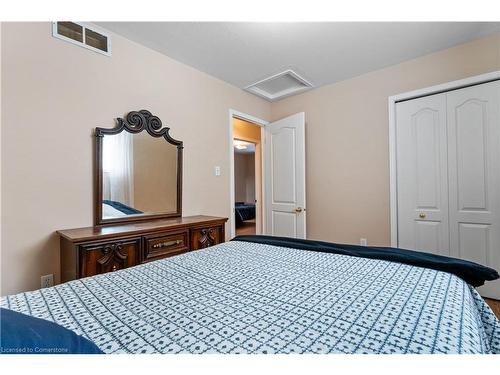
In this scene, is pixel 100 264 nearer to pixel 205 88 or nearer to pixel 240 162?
pixel 205 88

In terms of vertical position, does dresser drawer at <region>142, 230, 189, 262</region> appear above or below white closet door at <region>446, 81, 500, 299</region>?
below

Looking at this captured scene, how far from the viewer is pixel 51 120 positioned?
1.76 meters

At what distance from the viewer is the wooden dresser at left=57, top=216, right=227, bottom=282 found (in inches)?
61.8

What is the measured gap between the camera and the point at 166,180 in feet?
8.29

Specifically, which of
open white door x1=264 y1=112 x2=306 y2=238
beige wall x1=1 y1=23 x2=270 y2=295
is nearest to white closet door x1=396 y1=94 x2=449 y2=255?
open white door x1=264 y1=112 x2=306 y2=238

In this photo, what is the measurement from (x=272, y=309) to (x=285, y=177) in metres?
2.70

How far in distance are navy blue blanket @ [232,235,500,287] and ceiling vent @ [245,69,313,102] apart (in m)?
2.13

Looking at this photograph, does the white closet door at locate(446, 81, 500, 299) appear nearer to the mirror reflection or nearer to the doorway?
the doorway

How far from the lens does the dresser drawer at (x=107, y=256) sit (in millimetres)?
1563

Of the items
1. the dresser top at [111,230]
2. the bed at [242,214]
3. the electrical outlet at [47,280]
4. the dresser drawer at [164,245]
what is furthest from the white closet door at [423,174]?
the bed at [242,214]

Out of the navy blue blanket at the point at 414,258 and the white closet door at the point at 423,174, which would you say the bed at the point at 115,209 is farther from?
the white closet door at the point at 423,174

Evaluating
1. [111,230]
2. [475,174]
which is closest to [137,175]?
[111,230]

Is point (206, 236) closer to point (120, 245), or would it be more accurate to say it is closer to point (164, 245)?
point (164, 245)

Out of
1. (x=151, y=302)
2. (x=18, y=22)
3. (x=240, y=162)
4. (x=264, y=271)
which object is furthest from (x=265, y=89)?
(x=240, y=162)
